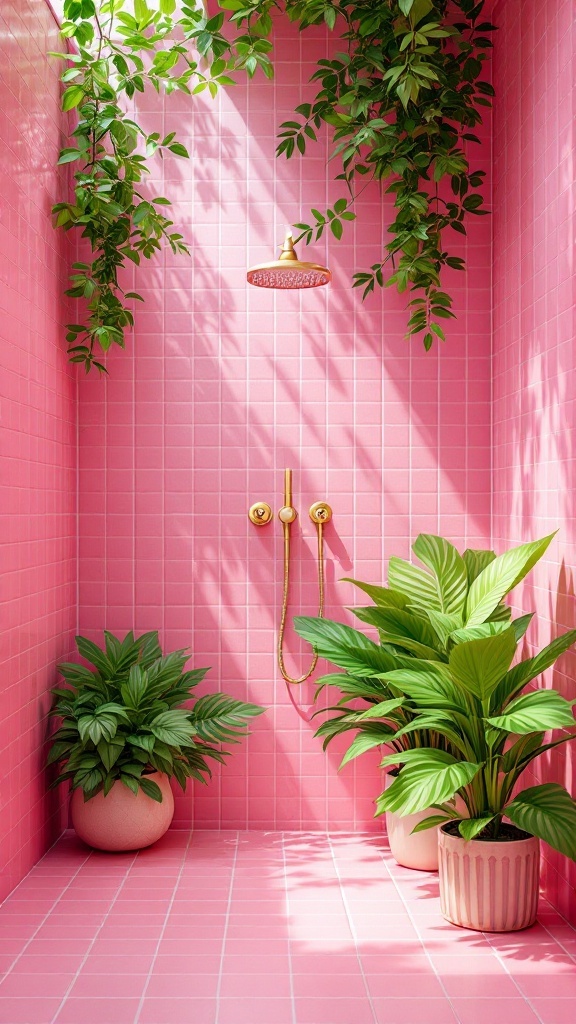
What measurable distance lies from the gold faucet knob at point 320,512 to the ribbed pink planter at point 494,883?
4.37 ft

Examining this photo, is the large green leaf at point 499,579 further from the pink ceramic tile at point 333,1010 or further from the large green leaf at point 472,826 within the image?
the pink ceramic tile at point 333,1010

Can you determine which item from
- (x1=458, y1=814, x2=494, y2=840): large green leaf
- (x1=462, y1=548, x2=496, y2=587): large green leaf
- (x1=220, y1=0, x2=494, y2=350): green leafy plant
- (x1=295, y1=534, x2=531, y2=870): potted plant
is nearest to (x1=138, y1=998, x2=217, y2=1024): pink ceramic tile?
(x1=458, y1=814, x2=494, y2=840): large green leaf

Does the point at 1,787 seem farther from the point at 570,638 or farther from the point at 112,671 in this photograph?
the point at 570,638

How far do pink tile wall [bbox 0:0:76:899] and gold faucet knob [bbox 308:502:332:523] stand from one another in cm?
93

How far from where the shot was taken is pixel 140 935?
2529 millimetres

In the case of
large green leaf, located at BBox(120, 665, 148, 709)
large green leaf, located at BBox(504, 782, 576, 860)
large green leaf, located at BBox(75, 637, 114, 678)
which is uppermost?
large green leaf, located at BBox(75, 637, 114, 678)

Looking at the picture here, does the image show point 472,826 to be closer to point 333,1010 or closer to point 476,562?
point 333,1010

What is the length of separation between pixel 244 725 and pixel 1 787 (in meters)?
0.88

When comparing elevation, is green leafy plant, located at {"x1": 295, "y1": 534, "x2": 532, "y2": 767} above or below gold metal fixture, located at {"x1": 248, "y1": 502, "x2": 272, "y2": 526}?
below

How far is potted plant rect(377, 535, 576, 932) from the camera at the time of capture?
2350mm

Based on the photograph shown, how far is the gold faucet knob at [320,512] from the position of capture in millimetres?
3516

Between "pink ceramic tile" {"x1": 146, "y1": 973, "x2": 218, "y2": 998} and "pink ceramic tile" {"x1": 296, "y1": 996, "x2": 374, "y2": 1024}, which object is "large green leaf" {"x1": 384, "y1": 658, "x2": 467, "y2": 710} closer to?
"pink ceramic tile" {"x1": 296, "y1": 996, "x2": 374, "y2": 1024}

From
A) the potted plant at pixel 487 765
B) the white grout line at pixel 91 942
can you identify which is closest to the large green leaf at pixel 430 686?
the potted plant at pixel 487 765

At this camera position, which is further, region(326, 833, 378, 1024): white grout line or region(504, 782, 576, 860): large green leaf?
region(504, 782, 576, 860): large green leaf
